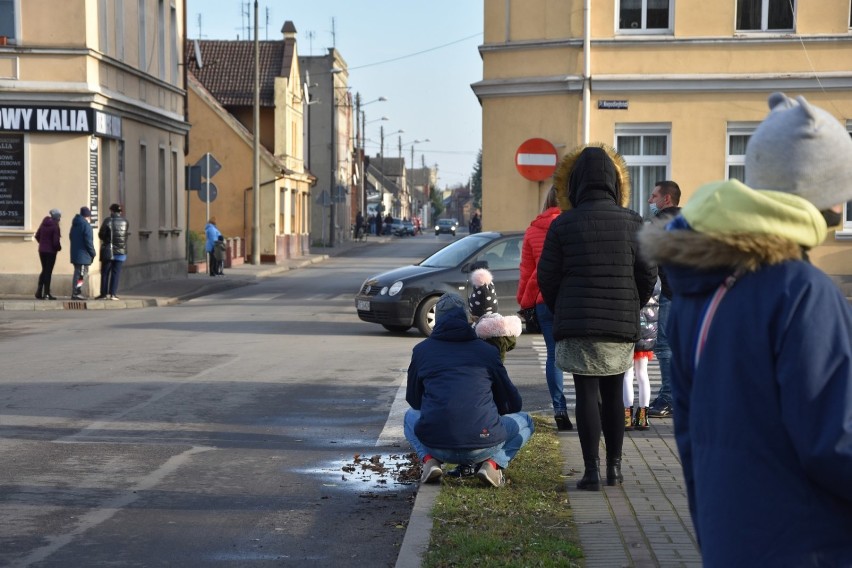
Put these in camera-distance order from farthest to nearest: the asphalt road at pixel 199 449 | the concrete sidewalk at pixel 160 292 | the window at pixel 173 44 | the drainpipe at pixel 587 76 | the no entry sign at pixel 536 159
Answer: the window at pixel 173 44 < the concrete sidewalk at pixel 160 292 < the drainpipe at pixel 587 76 < the no entry sign at pixel 536 159 < the asphalt road at pixel 199 449

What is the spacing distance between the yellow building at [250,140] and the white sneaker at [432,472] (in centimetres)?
Result: 3598

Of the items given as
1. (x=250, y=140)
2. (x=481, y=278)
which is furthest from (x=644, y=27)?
(x=250, y=140)

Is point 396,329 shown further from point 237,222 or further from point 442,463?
point 237,222

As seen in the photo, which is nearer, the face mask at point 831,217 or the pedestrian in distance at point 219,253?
the face mask at point 831,217

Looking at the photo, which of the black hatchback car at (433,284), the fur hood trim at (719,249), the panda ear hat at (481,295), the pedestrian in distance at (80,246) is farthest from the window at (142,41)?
the fur hood trim at (719,249)

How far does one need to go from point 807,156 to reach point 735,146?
19.2m

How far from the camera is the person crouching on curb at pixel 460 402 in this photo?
7.02 m

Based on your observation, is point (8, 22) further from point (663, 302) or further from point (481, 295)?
point (663, 302)

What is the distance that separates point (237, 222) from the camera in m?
49.2

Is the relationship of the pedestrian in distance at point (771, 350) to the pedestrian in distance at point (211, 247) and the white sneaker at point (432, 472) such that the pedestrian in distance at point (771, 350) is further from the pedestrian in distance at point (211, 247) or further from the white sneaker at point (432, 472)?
the pedestrian in distance at point (211, 247)

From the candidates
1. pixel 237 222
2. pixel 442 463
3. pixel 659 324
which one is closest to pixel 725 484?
pixel 442 463

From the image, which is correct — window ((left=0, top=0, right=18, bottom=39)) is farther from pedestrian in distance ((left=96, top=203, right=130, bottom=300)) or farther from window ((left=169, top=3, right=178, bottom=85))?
window ((left=169, top=3, right=178, bottom=85))

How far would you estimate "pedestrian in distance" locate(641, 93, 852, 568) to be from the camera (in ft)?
8.17

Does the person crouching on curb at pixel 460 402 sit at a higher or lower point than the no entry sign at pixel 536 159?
lower
